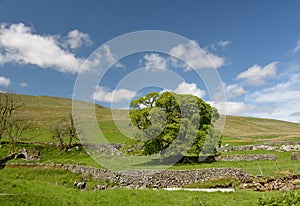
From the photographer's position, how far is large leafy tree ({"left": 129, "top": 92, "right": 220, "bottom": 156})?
3275 centimetres

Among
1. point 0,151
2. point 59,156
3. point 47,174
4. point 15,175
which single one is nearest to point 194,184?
point 47,174

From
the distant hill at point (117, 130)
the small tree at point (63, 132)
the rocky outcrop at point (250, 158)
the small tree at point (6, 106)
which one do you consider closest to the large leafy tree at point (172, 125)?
the rocky outcrop at point (250, 158)

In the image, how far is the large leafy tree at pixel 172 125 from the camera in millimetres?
32750

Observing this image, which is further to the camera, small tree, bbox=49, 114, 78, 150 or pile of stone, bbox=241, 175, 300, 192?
small tree, bbox=49, 114, 78, 150

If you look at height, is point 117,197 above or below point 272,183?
below

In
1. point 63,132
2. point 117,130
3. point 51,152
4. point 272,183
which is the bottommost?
point 51,152

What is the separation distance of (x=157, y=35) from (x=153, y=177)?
14.8 meters

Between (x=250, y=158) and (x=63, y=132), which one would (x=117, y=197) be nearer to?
(x=250, y=158)

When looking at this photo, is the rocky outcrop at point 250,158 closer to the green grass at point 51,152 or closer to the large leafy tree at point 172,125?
the large leafy tree at point 172,125

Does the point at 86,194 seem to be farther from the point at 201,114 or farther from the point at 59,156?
the point at 59,156

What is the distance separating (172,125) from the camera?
32656 millimetres

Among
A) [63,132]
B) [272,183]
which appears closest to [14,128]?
[63,132]

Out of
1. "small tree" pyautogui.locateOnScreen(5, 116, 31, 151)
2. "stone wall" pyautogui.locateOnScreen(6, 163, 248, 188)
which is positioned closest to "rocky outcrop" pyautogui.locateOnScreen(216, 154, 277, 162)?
"stone wall" pyautogui.locateOnScreen(6, 163, 248, 188)

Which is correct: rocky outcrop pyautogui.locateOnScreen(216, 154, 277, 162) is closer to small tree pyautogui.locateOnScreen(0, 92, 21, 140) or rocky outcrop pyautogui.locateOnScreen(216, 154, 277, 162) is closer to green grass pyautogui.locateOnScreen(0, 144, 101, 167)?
green grass pyautogui.locateOnScreen(0, 144, 101, 167)
